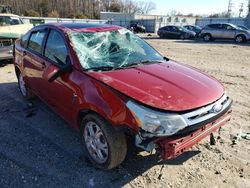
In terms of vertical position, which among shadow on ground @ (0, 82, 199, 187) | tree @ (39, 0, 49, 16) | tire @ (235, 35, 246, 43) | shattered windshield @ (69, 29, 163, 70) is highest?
tree @ (39, 0, 49, 16)

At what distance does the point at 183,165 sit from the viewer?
3611mm

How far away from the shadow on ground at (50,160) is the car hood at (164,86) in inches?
39.0

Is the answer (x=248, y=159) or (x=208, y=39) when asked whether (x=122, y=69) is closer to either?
(x=248, y=159)

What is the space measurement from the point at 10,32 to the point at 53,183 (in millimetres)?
8263

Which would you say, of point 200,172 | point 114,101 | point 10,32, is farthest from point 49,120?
point 10,32

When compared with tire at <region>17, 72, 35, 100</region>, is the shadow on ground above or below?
below

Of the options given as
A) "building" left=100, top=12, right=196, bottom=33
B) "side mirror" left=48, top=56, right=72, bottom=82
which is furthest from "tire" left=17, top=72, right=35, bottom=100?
"building" left=100, top=12, right=196, bottom=33

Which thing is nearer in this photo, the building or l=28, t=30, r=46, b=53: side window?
l=28, t=30, r=46, b=53: side window

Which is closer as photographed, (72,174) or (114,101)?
(114,101)

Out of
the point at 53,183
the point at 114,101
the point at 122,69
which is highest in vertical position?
the point at 122,69

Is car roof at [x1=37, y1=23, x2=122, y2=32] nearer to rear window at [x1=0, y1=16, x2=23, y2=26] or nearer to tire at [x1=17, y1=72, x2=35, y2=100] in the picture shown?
tire at [x1=17, y1=72, x2=35, y2=100]

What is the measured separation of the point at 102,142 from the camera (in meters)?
3.38

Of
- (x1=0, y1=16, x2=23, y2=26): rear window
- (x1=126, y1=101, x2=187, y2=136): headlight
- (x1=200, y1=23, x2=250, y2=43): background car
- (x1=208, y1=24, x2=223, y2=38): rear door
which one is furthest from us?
(x1=208, y1=24, x2=223, y2=38): rear door

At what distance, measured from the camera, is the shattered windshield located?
386cm
